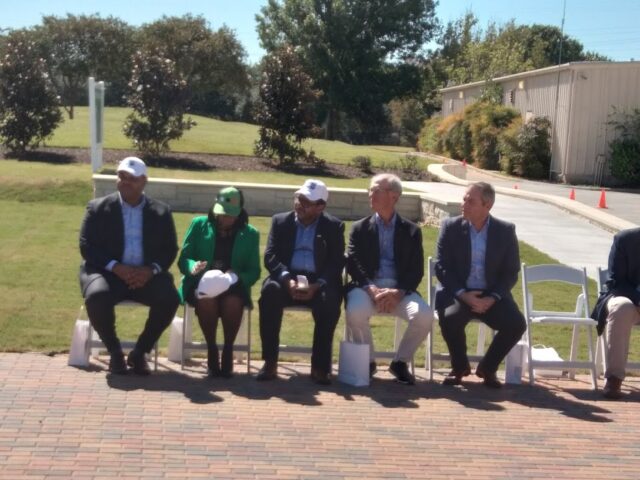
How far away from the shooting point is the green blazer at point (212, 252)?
7070 millimetres

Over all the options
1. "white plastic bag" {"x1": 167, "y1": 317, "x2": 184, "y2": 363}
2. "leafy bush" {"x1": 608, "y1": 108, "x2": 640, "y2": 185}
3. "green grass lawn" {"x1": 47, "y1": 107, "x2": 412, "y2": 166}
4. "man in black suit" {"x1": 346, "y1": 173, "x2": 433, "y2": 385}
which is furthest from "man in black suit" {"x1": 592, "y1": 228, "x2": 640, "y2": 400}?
"leafy bush" {"x1": 608, "y1": 108, "x2": 640, "y2": 185}

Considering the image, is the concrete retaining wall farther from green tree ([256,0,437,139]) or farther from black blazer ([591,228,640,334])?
green tree ([256,0,437,139])

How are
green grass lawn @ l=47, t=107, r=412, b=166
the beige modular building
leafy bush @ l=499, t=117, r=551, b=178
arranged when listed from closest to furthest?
green grass lawn @ l=47, t=107, r=412, b=166 < the beige modular building < leafy bush @ l=499, t=117, r=551, b=178

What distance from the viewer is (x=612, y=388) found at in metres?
6.96

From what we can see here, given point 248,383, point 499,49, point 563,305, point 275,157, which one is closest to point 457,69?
point 499,49

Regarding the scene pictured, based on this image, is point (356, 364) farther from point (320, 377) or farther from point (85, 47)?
point (85, 47)

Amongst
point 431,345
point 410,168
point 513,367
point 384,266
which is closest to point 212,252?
point 384,266

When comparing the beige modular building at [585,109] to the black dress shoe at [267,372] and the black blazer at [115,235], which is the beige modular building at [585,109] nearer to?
the black blazer at [115,235]

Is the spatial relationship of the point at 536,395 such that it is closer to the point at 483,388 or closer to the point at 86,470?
the point at 483,388

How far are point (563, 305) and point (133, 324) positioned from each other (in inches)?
173

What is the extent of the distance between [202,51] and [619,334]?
129 feet

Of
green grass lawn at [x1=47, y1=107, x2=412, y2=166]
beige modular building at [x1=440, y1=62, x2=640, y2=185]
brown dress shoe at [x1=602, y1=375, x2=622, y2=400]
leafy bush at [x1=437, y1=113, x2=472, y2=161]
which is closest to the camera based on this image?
brown dress shoe at [x1=602, y1=375, x2=622, y2=400]

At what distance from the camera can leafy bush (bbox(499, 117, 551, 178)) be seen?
29406mm

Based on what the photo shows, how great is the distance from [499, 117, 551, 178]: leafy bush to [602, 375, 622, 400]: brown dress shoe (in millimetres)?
23204
